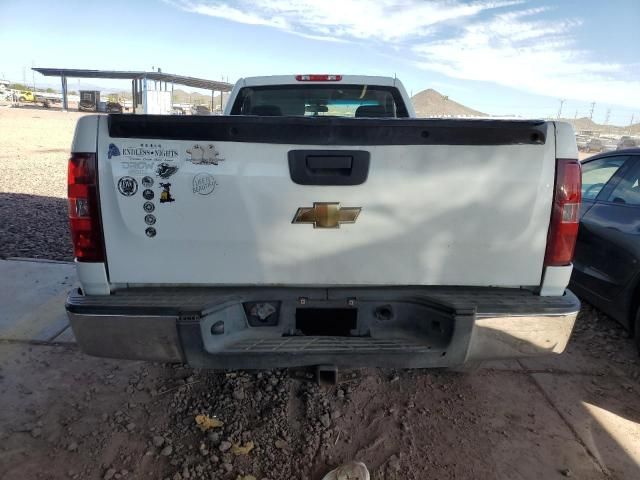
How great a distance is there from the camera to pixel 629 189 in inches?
155

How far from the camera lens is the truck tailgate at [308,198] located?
6.97 feet

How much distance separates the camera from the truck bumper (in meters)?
2.16

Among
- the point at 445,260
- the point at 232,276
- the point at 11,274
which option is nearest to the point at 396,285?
the point at 445,260

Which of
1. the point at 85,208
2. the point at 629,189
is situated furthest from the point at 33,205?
the point at 629,189

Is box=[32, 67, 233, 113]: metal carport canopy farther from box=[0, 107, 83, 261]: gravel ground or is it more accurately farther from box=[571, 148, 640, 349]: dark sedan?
box=[571, 148, 640, 349]: dark sedan

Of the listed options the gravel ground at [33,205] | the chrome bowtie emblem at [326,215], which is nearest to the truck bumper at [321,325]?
the chrome bowtie emblem at [326,215]

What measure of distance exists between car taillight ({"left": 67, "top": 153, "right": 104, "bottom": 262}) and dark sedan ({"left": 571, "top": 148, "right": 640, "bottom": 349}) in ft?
12.1

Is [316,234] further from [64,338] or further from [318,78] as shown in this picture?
[64,338]

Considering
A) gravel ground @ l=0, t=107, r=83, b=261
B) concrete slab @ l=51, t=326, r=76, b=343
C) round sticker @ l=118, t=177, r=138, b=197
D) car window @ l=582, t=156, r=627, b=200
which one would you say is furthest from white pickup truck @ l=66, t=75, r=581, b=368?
gravel ground @ l=0, t=107, r=83, b=261

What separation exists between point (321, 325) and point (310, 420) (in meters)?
Result: 0.70

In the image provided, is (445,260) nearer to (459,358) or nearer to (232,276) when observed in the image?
(459,358)

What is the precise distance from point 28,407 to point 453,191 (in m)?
2.75

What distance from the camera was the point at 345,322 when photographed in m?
2.40

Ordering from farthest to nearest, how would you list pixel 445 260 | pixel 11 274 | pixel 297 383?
pixel 11 274 < pixel 297 383 < pixel 445 260
